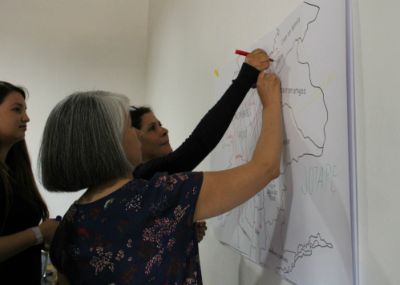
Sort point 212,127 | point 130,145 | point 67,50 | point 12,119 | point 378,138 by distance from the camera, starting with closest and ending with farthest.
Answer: point 378,138 → point 130,145 → point 212,127 → point 12,119 → point 67,50

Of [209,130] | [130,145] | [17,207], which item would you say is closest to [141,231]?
[130,145]

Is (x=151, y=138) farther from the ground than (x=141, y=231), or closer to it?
farther from the ground

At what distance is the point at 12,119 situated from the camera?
127 centimetres

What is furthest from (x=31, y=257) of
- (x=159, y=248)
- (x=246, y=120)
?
(x=246, y=120)

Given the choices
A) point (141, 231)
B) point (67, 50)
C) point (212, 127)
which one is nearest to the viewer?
point (141, 231)

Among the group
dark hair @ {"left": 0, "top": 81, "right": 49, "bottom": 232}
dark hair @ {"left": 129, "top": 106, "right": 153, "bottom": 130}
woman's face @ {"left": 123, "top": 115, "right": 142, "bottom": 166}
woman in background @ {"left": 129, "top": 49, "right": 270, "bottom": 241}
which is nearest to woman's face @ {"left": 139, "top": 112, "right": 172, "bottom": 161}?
dark hair @ {"left": 129, "top": 106, "right": 153, "bottom": 130}

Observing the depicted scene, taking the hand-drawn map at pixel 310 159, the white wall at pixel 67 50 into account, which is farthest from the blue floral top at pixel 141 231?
the white wall at pixel 67 50

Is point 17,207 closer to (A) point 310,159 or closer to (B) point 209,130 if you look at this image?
(B) point 209,130

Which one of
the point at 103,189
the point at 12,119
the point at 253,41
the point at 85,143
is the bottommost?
the point at 103,189

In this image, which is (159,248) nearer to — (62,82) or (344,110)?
(344,110)

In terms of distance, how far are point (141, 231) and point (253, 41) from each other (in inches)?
28.5

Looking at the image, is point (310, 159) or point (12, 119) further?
point (12, 119)

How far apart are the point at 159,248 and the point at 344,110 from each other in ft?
1.52

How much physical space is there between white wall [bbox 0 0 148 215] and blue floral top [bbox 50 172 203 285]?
7.77 ft
